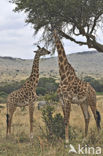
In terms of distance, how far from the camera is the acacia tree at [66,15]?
1315 cm

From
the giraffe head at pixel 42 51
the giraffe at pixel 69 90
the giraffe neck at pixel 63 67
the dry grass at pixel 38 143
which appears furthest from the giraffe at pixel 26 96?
the giraffe at pixel 69 90

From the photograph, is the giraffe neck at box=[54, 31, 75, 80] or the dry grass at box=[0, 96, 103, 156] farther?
the giraffe neck at box=[54, 31, 75, 80]

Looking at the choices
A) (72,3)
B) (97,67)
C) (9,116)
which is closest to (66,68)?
(9,116)

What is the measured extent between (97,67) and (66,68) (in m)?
117

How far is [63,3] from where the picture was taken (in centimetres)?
1293

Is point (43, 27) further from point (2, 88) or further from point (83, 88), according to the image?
point (2, 88)

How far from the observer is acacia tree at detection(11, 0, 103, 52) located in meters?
13.1

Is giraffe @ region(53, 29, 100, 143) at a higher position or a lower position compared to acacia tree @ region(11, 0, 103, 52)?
lower

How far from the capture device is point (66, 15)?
13.7 m

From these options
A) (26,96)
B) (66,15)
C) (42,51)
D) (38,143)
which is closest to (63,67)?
(42,51)

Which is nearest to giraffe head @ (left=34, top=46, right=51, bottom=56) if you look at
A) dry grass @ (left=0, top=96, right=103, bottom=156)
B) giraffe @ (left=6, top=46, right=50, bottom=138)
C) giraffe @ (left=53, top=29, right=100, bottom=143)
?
giraffe @ (left=6, top=46, right=50, bottom=138)

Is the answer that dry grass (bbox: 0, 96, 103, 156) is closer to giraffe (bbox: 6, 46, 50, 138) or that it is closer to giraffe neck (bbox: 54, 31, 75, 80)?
giraffe (bbox: 6, 46, 50, 138)

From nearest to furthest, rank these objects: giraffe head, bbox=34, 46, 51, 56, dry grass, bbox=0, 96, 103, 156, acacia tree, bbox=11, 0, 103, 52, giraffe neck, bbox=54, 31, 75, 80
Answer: dry grass, bbox=0, 96, 103, 156, giraffe neck, bbox=54, 31, 75, 80, giraffe head, bbox=34, 46, 51, 56, acacia tree, bbox=11, 0, 103, 52

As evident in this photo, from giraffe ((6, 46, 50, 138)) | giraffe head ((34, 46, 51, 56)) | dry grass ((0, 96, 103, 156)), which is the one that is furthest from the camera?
giraffe head ((34, 46, 51, 56))
